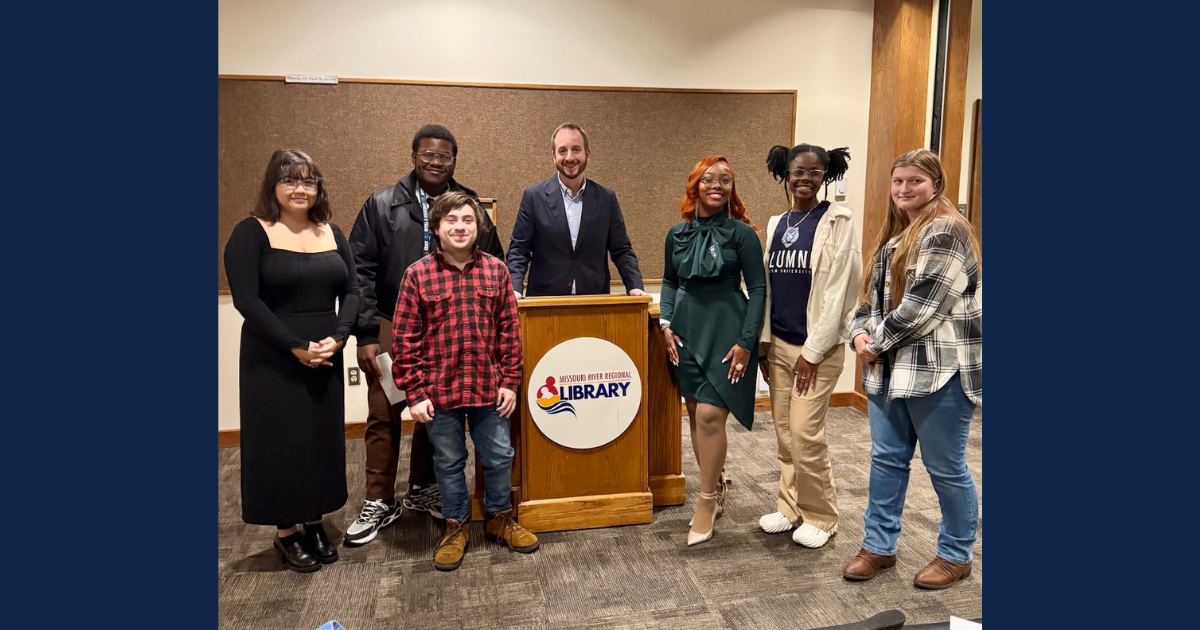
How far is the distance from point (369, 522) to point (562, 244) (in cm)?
141

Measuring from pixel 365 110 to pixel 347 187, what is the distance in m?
0.45

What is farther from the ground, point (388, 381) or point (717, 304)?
point (717, 304)

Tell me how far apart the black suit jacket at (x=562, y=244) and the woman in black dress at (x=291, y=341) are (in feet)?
2.58

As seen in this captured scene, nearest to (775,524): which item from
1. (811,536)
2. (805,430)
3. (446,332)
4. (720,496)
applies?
(811,536)

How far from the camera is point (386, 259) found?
3076mm

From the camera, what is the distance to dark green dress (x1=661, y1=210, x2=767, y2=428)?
9.38 ft

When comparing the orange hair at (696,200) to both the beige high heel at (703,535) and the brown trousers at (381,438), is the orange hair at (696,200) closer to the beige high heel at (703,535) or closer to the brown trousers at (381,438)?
the beige high heel at (703,535)

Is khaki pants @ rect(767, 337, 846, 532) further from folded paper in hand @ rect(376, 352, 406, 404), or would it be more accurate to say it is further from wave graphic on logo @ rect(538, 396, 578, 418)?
folded paper in hand @ rect(376, 352, 406, 404)

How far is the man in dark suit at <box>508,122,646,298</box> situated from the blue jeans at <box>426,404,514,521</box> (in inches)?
25.7

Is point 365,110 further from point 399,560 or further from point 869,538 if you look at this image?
point 869,538

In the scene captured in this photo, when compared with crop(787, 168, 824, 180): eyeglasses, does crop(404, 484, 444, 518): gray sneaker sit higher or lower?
lower

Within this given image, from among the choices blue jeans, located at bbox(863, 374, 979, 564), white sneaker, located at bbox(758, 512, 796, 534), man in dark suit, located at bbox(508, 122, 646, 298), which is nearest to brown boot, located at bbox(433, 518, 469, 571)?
man in dark suit, located at bbox(508, 122, 646, 298)

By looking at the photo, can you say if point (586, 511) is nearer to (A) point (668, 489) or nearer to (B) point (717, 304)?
(A) point (668, 489)

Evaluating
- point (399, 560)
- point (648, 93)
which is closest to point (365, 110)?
point (648, 93)
